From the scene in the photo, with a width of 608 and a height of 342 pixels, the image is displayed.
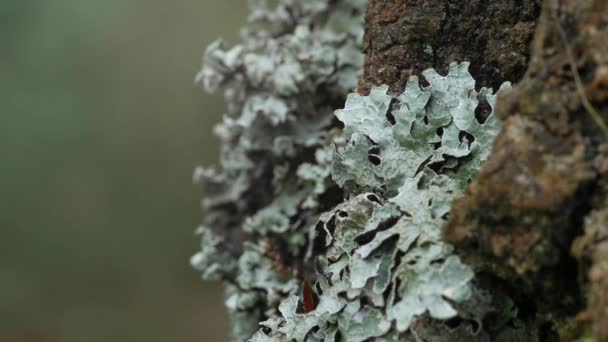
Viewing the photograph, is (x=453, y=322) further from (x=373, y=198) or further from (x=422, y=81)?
(x=422, y=81)

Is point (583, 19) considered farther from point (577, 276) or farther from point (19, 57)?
point (19, 57)

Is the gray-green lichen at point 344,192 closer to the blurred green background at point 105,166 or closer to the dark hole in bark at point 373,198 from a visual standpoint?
the dark hole in bark at point 373,198

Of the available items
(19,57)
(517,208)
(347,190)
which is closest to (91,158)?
(19,57)

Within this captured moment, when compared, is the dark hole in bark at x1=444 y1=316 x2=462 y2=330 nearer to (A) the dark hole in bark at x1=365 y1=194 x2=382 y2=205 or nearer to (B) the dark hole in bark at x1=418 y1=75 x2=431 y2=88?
(A) the dark hole in bark at x1=365 y1=194 x2=382 y2=205

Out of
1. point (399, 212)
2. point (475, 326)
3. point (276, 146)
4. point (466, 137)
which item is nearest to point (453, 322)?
point (475, 326)

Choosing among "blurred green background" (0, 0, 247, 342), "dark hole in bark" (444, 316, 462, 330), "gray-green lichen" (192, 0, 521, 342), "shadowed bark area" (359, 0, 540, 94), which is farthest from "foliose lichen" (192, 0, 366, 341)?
"blurred green background" (0, 0, 247, 342)

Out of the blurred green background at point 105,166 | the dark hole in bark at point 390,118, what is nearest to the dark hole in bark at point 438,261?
the dark hole in bark at point 390,118
